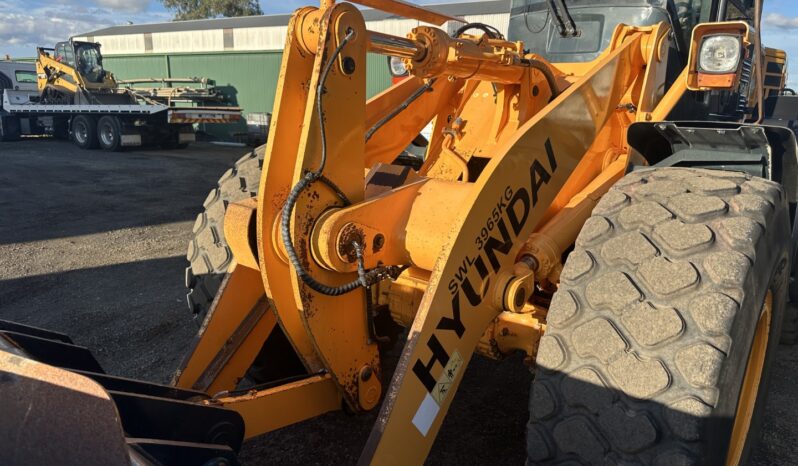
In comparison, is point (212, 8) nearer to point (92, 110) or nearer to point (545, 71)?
point (92, 110)

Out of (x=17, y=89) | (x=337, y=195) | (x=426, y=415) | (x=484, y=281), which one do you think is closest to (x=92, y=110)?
(x=17, y=89)

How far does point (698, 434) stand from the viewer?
66.2 inches

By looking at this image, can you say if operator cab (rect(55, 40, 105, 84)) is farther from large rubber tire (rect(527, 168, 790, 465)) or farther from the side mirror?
large rubber tire (rect(527, 168, 790, 465))

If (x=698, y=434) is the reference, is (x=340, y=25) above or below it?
above

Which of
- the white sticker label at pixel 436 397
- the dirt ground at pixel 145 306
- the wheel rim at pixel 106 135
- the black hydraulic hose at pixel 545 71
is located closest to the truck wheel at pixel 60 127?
the wheel rim at pixel 106 135

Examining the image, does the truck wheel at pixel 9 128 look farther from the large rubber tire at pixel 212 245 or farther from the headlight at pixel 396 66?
the headlight at pixel 396 66

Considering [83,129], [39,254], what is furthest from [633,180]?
[83,129]

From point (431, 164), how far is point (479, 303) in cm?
143

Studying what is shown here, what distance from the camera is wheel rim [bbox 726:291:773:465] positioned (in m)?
2.39

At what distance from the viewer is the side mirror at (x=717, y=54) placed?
2879 millimetres

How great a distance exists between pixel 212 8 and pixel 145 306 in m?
→ 50.5

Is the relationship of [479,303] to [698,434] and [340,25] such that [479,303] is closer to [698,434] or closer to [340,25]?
[698,434]

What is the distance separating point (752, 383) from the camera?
2.52m

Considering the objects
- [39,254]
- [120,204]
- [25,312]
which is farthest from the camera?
[120,204]
